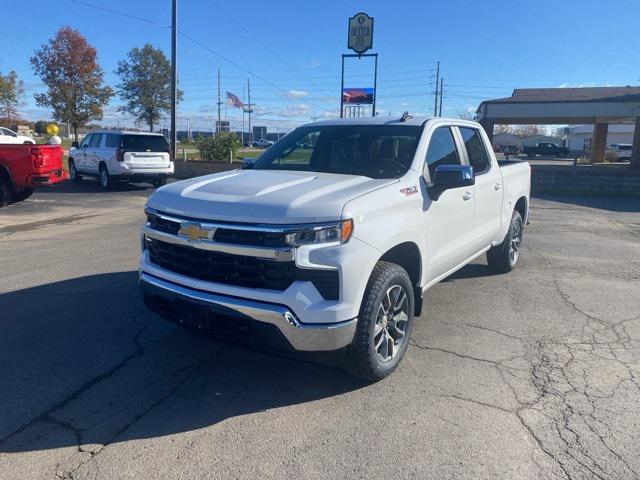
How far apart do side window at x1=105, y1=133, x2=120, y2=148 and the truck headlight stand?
14.7m

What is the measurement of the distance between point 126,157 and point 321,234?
14553mm

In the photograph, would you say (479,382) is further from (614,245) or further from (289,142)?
(614,245)

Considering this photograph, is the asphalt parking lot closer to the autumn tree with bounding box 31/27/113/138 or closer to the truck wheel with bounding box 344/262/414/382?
the truck wheel with bounding box 344/262/414/382

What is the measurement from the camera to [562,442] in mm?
3123

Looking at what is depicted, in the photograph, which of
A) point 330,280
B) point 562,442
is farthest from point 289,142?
point 562,442

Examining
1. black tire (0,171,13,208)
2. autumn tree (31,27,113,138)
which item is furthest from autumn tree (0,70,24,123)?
black tire (0,171,13,208)

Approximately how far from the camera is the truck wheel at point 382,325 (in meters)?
3.51

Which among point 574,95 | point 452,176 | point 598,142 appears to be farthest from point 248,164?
point 598,142

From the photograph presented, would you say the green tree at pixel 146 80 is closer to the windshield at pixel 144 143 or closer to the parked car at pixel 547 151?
the windshield at pixel 144 143

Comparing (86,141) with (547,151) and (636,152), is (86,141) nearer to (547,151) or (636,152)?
(636,152)

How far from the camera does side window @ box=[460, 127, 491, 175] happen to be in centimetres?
552

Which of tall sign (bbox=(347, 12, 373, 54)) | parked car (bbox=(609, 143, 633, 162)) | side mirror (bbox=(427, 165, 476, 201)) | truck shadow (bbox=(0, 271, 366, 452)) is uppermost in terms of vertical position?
tall sign (bbox=(347, 12, 373, 54))

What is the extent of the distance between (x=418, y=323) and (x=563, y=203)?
1249 cm

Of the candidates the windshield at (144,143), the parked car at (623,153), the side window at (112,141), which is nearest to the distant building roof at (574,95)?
the parked car at (623,153)
